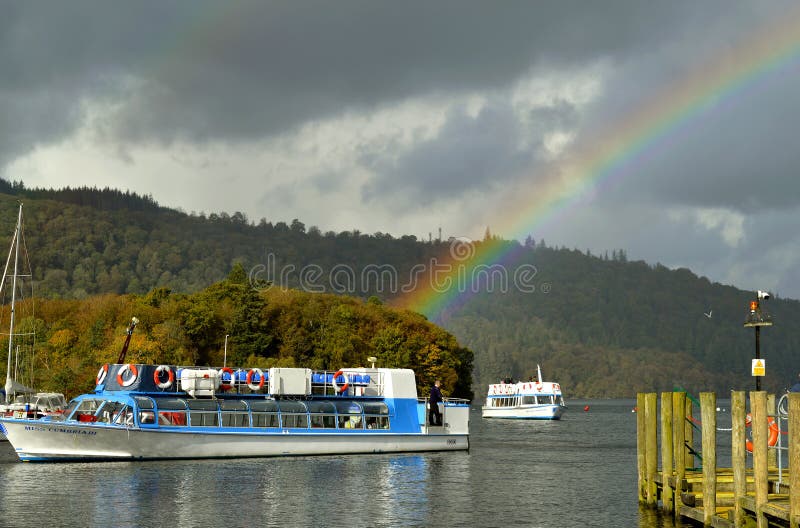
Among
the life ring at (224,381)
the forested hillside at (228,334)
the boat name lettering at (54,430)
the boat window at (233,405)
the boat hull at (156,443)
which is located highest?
the forested hillside at (228,334)

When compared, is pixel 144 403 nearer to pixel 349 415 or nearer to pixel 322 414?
pixel 322 414

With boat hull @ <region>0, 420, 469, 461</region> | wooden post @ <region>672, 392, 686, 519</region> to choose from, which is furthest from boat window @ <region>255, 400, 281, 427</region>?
wooden post @ <region>672, 392, 686, 519</region>

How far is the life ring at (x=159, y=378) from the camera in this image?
235 ft

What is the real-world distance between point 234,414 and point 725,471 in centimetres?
3652

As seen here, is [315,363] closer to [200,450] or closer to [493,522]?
[200,450]

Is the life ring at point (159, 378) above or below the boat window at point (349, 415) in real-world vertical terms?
above

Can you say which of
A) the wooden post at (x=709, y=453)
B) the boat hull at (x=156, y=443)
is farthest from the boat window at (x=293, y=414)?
the wooden post at (x=709, y=453)

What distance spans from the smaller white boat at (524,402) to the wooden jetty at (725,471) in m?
128

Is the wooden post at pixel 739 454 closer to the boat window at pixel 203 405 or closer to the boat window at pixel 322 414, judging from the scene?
the boat window at pixel 203 405

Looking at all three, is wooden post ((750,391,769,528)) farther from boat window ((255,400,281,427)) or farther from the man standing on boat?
the man standing on boat

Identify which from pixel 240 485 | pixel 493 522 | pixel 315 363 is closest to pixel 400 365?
pixel 315 363

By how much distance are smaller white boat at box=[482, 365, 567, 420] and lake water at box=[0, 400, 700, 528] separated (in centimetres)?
9814

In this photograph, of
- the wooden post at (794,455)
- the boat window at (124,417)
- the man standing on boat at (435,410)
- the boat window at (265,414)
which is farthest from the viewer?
the man standing on boat at (435,410)

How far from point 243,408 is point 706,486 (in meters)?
40.6
